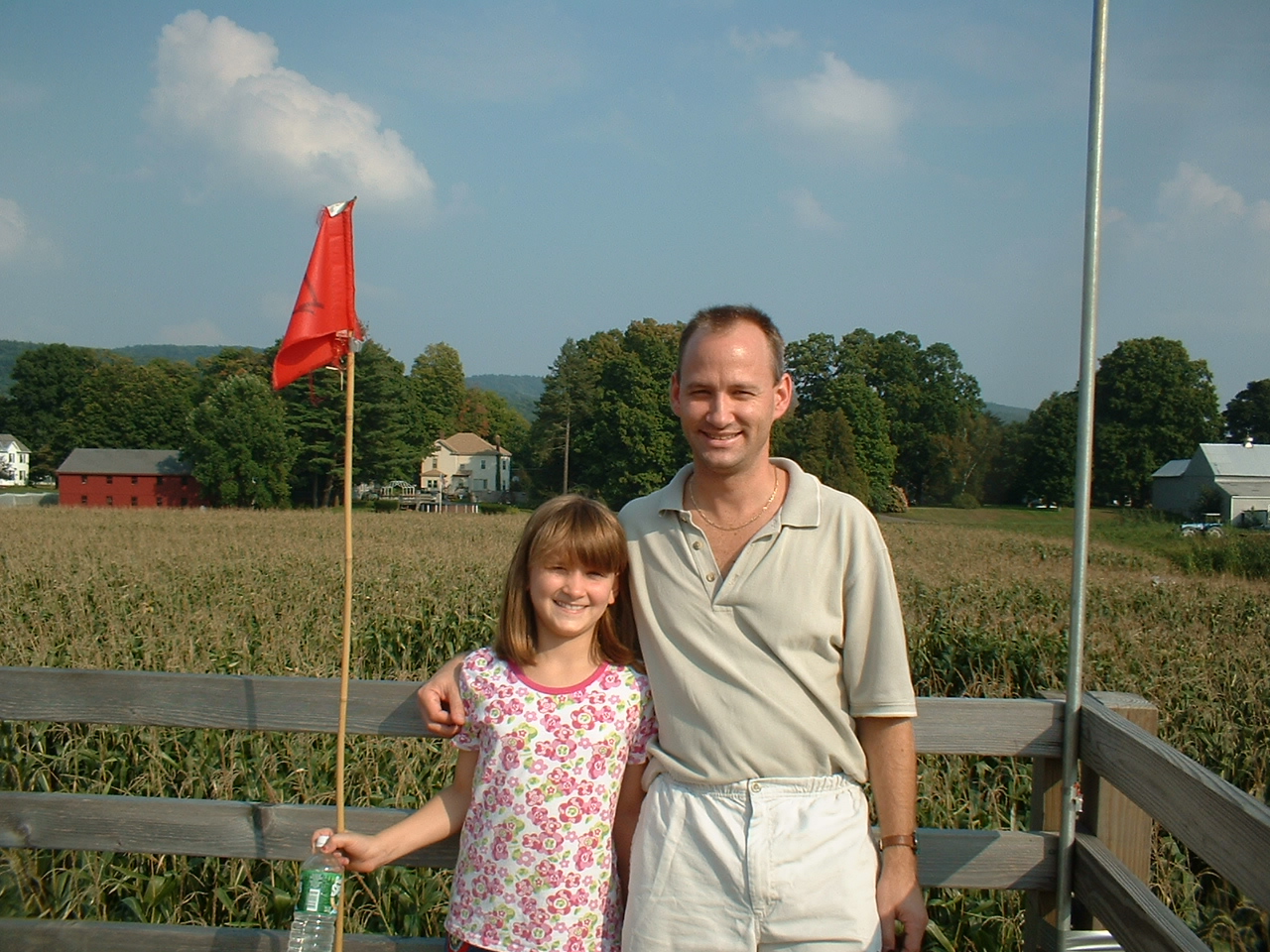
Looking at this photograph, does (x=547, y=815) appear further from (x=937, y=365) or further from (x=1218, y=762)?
(x=937, y=365)

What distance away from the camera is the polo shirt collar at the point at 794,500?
6.95ft

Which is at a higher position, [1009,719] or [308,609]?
[1009,719]

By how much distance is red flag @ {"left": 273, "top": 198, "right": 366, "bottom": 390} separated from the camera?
2.23 metres

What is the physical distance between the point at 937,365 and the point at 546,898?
77.7 meters

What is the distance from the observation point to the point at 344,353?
226 centimetres

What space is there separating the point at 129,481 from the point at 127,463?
5.77ft

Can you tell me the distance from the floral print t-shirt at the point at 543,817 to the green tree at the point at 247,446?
63.6 metres

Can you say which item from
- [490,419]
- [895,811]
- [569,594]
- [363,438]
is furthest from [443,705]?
[490,419]

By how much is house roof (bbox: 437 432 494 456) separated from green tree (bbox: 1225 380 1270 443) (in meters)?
74.0

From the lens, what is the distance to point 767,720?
2.06 m

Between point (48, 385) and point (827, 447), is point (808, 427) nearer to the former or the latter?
point (827, 447)

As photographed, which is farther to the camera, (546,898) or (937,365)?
(937,365)

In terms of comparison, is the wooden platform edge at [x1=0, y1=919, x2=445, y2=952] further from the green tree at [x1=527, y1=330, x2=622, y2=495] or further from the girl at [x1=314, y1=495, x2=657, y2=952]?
the green tree at [x1=527, y1=330, x2=622, y2=495]

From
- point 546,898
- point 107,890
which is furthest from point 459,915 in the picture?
point 107,890
